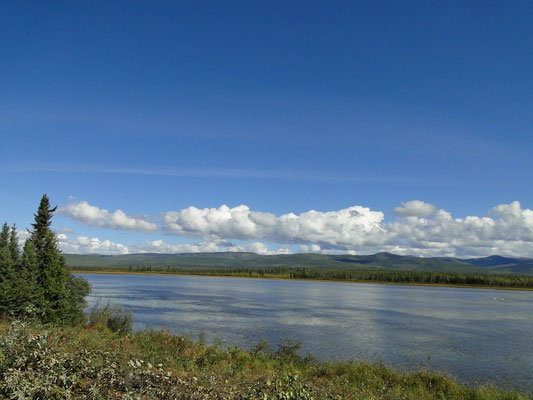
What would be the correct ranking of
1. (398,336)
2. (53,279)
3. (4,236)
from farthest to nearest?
(4,236) < (398,336) < (53,279)

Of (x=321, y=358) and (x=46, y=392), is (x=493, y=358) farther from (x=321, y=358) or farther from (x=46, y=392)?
(x=46, y=392)

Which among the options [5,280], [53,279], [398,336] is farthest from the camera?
[398,336]

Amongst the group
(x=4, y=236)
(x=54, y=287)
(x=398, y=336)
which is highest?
(x=4, y=236)

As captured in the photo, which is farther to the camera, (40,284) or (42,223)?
(42,223)

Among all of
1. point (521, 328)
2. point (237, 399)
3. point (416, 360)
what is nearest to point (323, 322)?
point (416, 360)

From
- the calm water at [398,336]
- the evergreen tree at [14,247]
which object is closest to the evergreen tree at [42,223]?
the evergreen tree at [14,247]

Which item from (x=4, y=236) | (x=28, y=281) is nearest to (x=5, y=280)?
(x=28, y=281)

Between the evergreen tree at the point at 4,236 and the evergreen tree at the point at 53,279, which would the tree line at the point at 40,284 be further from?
the evergreen tree at the point at 4,236

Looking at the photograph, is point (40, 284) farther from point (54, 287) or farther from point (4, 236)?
point (4, 236)

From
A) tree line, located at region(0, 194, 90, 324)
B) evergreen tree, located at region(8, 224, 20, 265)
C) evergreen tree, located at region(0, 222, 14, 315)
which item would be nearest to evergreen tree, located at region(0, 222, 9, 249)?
evergreen tree, located at region(8, 224, 20, 265)

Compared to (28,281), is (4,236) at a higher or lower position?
higher

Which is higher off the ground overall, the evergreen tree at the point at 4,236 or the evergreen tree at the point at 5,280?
the evergreen tree at the point at 4,236

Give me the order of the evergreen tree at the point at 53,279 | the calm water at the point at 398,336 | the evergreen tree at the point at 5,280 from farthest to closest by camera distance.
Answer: the evergreen tree at the point at 53,279 → the evergreen tree at the point at 5,280 → the calm water at the point at 398,336

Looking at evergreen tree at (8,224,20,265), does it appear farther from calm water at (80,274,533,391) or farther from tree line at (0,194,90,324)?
calm water at (80,274,533,391)
